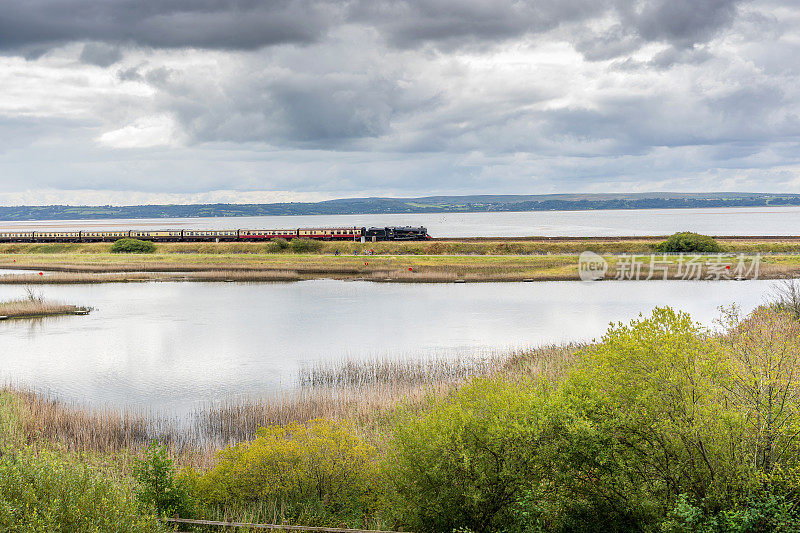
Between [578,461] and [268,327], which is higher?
[578,461]

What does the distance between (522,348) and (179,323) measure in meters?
23.9

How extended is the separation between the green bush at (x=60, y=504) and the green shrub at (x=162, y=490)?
4.76 feet

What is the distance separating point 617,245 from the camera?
287 feet

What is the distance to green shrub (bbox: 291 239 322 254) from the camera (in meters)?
90.6

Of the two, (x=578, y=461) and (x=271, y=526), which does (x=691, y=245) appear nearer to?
(x=578, y=461)

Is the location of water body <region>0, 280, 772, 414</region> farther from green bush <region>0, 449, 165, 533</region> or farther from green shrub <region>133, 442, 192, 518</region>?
green bush <region>0, 449, 165, 533</region>

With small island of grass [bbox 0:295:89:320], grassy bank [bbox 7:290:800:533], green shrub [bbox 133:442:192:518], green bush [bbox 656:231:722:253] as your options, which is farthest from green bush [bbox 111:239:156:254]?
green shrub [bbox 133:442:192:518]

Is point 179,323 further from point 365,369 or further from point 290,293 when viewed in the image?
point 365,369

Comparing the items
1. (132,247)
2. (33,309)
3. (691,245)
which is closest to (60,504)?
(33,309)

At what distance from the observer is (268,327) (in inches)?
1724

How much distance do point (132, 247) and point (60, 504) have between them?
8952cm

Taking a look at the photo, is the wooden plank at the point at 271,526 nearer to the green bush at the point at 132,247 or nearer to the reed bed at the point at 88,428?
the reed bed at the point at 88,428

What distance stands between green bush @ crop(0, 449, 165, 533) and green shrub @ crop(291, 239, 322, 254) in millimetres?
80065

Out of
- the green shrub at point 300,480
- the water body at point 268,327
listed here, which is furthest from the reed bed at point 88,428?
the green shrub at point 300,480
